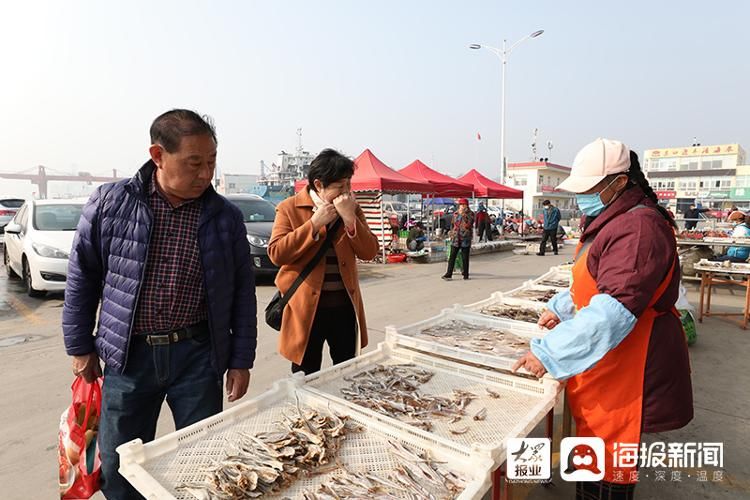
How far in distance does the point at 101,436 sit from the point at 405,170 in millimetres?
14024

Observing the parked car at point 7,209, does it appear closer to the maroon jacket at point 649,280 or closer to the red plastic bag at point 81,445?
the red plastic bag at point 81,445

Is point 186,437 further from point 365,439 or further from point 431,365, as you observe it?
point 431,365

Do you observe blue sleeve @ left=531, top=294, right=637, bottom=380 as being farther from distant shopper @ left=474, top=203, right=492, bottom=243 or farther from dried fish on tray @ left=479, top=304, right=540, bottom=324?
distant shopper @ left=474, top=203, right=492, bottom=243

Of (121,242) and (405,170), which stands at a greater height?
(405,170)

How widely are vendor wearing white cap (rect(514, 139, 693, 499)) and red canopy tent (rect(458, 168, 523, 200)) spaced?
53.9 ft

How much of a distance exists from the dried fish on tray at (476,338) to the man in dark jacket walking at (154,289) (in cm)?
148

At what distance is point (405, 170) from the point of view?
15.4 m

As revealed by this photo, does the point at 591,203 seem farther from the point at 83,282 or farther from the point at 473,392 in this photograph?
the point at 83,282

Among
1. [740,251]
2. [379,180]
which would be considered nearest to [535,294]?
[740,251]

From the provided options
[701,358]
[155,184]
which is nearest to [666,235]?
[155,184]

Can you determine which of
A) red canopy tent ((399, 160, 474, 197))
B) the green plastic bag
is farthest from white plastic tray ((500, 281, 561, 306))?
red canopy tent ((399, 160, 474, 197))

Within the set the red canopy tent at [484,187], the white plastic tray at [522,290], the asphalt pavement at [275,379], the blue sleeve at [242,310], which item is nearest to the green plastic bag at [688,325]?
the asphalt pavement at [275,379]

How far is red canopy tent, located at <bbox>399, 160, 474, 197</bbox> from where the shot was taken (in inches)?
577

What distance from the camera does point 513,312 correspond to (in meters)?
3.85
